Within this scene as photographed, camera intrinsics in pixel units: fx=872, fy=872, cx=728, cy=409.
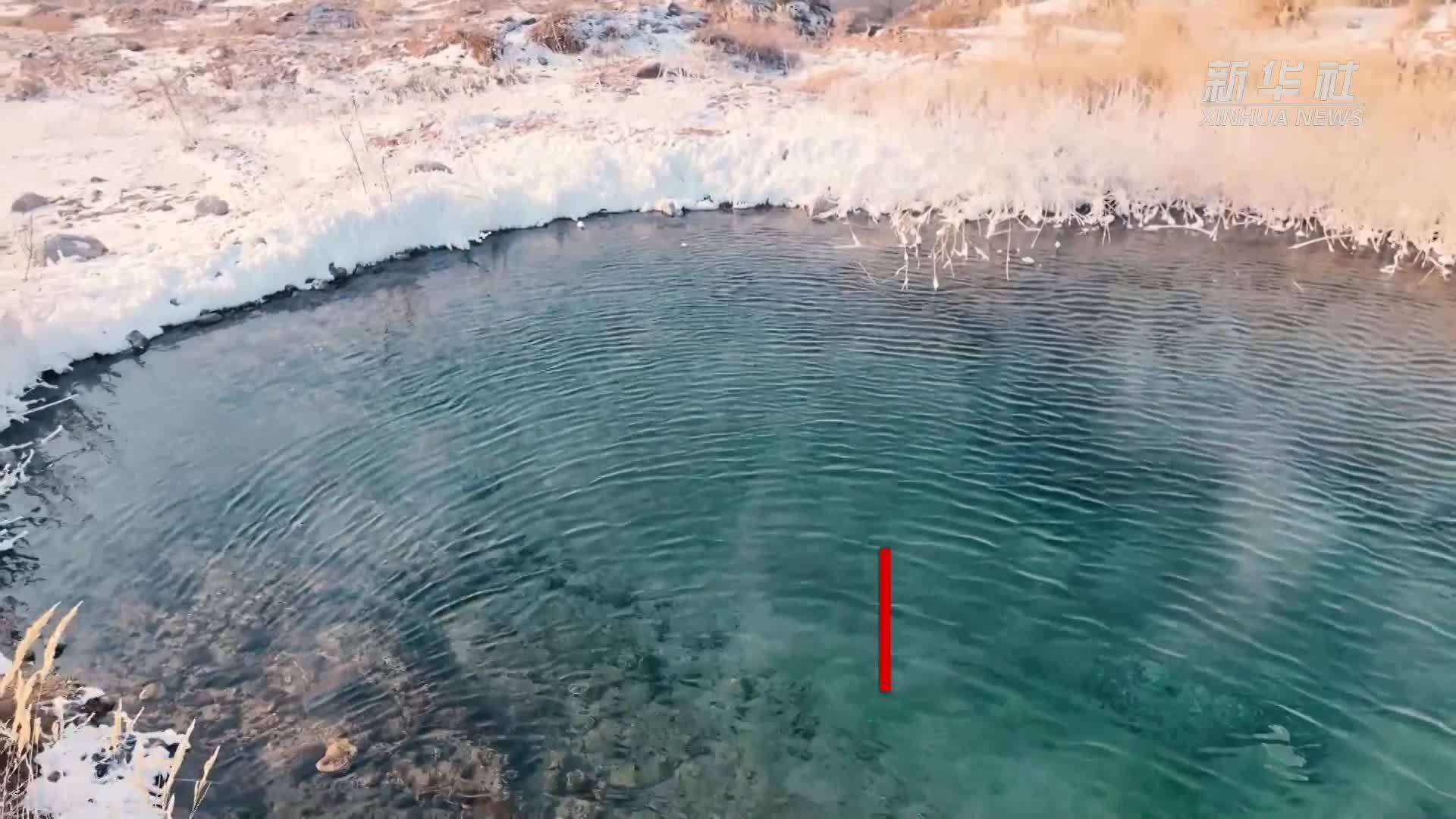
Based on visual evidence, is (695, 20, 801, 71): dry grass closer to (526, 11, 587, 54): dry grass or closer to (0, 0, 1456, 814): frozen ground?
(0, 0, 1456, 814): frozen ground

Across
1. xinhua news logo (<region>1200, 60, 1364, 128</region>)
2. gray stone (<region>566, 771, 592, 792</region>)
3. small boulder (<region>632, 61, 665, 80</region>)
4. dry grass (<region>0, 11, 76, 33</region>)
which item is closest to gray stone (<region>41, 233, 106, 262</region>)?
gray stone (<region>566, 771, 592, 792</region>)

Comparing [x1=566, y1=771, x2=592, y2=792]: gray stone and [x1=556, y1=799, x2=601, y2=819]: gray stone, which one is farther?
[x1=566, y1=771, x2=592, y2=792]: gray stone

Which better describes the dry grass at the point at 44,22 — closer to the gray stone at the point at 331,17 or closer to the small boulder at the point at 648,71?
the gray stone at the point at 331,17

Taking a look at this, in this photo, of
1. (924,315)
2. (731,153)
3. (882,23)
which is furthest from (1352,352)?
(882,23)

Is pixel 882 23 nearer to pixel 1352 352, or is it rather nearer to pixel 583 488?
pixel 1352 352

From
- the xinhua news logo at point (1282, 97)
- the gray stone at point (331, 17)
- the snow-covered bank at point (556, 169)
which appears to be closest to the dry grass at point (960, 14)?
the snow-covered bank at point (556, 169)

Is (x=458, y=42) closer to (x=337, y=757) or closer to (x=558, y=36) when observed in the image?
(x=558, y=36)
